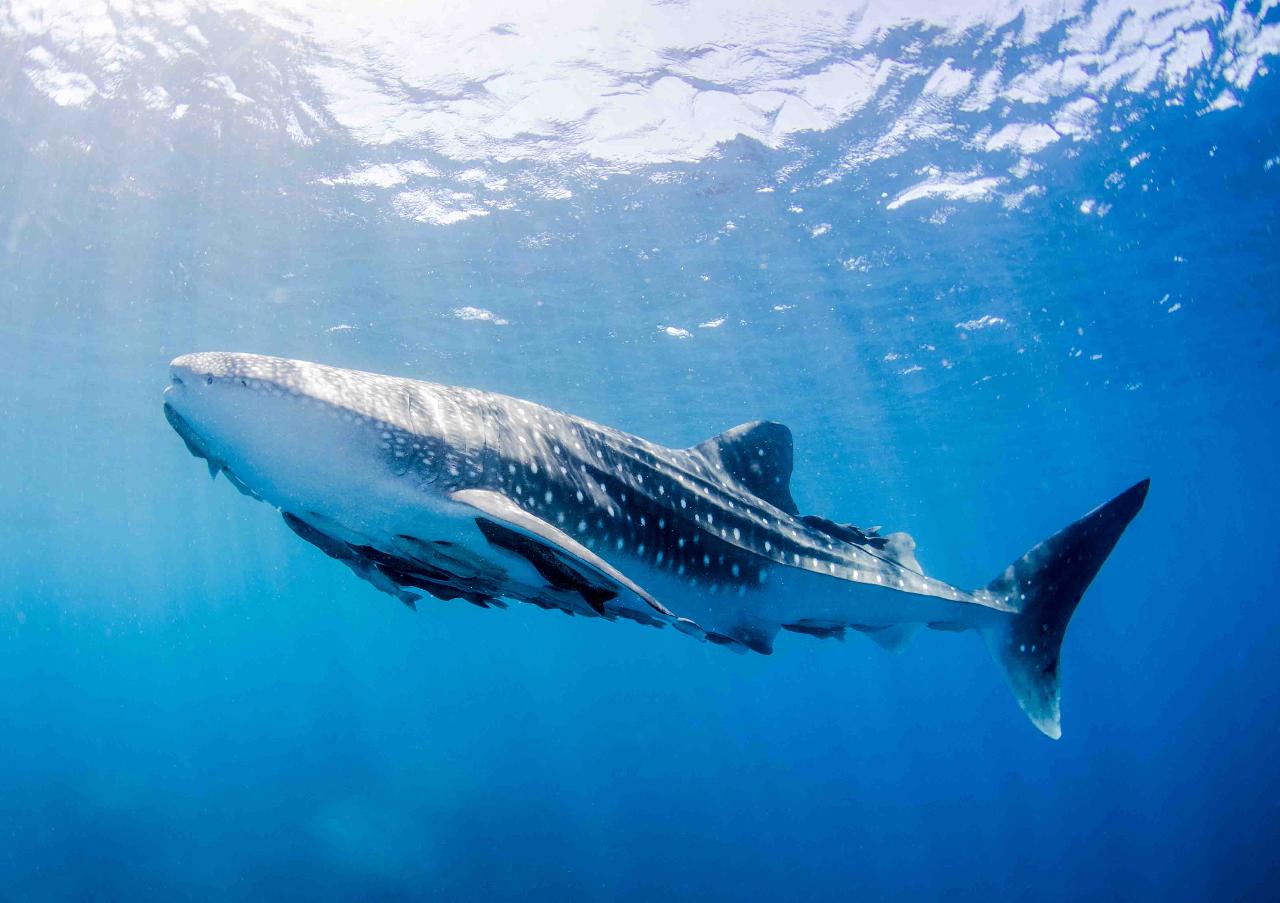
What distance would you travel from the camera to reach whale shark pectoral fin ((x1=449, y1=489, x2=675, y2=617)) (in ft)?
9.58

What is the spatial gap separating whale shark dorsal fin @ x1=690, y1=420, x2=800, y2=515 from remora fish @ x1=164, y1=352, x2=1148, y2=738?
17mm

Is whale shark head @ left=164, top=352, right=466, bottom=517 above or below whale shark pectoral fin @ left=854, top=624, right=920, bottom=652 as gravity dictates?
above

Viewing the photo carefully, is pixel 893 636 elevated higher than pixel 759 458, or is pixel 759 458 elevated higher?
pixel 759 458

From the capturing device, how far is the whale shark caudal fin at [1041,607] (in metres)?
5.82

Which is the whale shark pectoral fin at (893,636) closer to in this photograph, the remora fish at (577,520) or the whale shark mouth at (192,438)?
the remora fish at (577,520)

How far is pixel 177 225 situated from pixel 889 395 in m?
23.4

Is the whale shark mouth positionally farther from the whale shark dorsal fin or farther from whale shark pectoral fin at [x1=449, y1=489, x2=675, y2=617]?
the whale shark dorsal fin

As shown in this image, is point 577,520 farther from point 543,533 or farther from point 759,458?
point 759,458

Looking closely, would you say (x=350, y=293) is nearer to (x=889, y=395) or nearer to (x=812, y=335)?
(x=812, y=335)

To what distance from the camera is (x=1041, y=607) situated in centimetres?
594

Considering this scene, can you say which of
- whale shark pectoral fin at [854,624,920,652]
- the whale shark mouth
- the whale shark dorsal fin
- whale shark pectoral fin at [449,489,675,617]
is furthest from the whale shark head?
whale shark pectoral fin at [854,624,920,652]

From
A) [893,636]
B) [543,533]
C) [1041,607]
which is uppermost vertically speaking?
[543,533]

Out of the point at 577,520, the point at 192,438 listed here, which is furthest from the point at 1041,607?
the point at 192,438

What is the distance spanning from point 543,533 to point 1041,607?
4.87 meters
